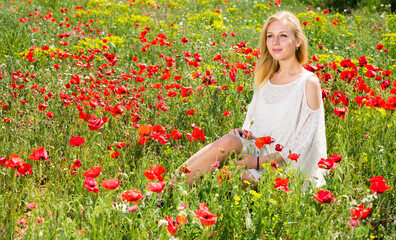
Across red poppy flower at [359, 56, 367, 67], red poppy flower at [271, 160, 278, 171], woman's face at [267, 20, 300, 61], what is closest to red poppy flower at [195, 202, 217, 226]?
red poppy flower at [271, 160, 278, 171]

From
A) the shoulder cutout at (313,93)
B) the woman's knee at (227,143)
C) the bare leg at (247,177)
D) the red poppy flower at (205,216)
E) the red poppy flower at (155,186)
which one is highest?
the shoulder cutout at (313,93)

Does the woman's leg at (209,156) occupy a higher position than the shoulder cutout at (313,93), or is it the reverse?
the shoulder cutout at (313,93)

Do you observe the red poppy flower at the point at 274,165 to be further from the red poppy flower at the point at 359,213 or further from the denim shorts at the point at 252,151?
the red poppy flower at the point at 359,213

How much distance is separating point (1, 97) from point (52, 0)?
6.49 metres

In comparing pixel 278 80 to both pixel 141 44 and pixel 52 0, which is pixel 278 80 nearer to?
pixel 141 44

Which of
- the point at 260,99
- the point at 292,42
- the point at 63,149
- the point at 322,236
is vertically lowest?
the point at 63,149

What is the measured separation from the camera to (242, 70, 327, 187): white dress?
288 cm

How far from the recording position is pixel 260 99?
10.9 ft

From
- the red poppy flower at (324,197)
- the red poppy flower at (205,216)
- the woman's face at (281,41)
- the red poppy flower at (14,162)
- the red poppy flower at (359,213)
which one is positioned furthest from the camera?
the woman's face at (281,41)

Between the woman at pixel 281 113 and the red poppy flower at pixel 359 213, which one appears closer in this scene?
the red poppy flower at pixel 359 213

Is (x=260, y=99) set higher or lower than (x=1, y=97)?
higher

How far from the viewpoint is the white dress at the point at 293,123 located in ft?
9.45

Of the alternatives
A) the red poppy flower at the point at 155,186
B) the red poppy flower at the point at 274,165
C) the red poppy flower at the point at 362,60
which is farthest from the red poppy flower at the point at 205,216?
the red poppy flower at the point at 362,60

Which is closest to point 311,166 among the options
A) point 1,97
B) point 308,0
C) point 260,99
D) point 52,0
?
point 260,99
